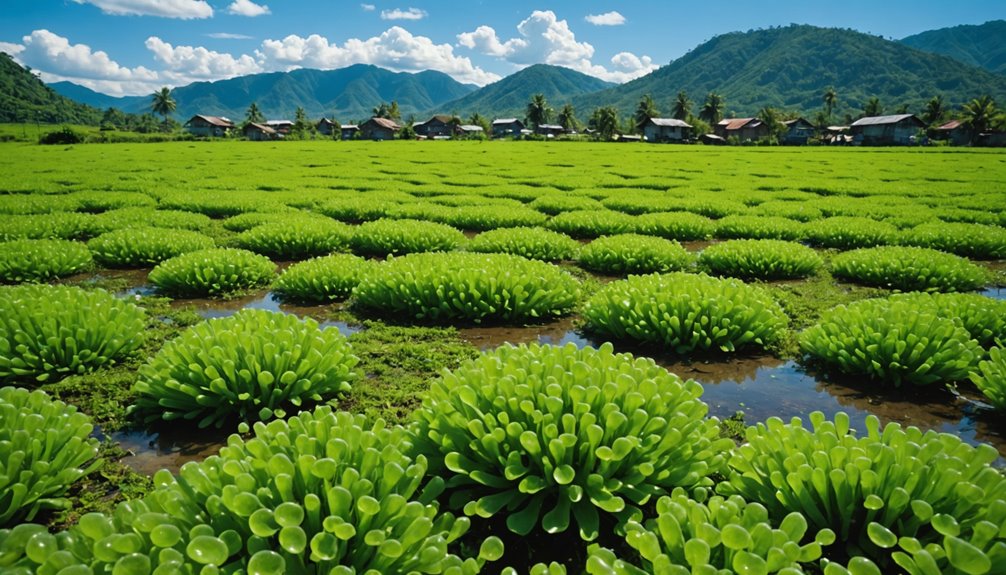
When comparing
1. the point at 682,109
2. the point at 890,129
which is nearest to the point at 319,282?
the point at 890,129

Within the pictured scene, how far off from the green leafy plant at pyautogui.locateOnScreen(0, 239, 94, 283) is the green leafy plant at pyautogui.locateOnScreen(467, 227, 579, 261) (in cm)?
644

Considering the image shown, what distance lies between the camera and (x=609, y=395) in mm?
3117

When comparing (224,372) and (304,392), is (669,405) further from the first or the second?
(224,372)

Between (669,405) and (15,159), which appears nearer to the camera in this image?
(669,405)

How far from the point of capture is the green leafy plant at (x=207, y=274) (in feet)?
25.3

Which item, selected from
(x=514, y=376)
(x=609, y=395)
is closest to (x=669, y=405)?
(x=609, y=395)

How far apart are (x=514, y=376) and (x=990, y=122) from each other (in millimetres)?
112409

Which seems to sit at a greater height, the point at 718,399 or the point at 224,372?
the point at 224,372

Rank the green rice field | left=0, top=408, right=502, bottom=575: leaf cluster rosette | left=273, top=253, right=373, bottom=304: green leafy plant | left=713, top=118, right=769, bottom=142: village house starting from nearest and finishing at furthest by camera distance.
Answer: left=0, top=408, right=502, bottom=575: leaf cluster rosette, the green rice field, left=273, top=253, right=373, bottom=304: green leafy plant, left=713, top=118, right=769, bottom=142: village house

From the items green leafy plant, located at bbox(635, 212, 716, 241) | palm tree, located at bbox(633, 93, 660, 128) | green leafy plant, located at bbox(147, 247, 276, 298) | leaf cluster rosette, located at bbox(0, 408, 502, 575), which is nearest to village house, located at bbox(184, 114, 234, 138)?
palm tree, located at bbox(633, 93, 660, 128)

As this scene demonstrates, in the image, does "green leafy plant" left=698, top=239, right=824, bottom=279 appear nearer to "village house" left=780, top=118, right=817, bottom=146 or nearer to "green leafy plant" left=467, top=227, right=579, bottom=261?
"green leafy plant" left=467, top=227, right=579, bottom=261

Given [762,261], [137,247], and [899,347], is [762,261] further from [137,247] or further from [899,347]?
[137,247]

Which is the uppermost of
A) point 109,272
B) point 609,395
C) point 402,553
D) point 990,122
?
point 990,122

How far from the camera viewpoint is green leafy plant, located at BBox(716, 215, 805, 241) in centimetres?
1239
